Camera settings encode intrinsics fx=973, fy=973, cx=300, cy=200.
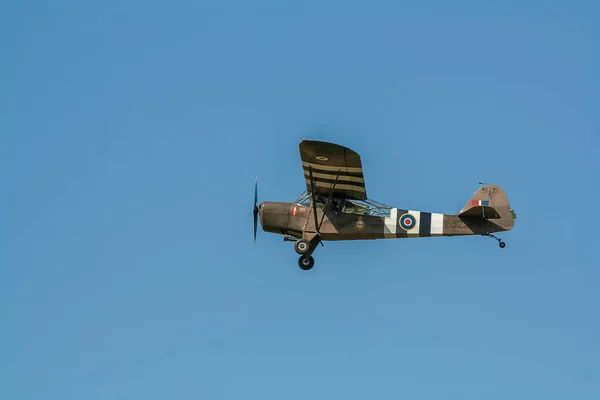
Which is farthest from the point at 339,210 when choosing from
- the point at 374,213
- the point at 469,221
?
the point at 469,221

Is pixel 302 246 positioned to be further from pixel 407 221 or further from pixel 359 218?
A: pixel 407 221

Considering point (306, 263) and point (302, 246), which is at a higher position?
point (302, 246)

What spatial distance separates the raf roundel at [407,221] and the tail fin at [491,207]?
1141 millimetres

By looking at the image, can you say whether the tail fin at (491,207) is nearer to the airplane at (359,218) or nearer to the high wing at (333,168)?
the airplane at (359,218)

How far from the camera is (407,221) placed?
23594mm

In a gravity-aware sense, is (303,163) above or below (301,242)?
above

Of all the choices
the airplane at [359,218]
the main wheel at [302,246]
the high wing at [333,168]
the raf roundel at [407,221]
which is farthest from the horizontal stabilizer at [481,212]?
the main wheel at [302,246]

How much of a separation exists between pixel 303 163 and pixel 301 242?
78.8 inches

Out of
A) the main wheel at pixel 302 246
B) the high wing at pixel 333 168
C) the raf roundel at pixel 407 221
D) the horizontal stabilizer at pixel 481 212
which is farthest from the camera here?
the raf roundel at pixel 407 221

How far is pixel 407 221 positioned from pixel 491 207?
2028 mm

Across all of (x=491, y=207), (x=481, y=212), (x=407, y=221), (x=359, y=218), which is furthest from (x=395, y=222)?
(x=491, y=207)

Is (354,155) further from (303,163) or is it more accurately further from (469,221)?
(469,221)

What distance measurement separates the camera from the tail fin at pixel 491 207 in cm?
2331

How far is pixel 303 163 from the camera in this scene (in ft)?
74.4
